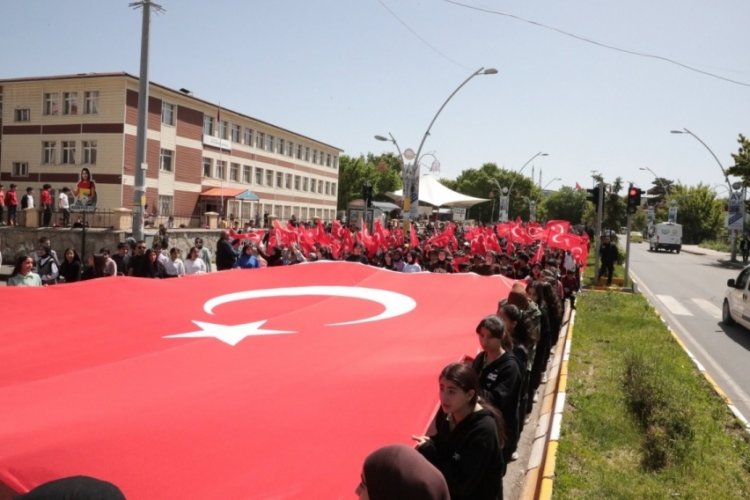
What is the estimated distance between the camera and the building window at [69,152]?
40594 mm

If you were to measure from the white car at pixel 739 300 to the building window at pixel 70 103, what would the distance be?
38550mm

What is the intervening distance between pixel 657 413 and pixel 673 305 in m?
14.5

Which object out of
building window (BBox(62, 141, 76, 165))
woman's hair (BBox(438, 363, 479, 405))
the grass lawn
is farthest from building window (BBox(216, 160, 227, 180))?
woman's hair (BBox(438, 363, 479, 405))

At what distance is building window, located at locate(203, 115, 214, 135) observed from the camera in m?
47.8

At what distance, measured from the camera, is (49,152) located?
137 ft

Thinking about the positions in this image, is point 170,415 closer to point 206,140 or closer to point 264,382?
point 264,382

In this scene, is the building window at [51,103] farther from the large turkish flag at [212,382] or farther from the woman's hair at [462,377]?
the woman's hair at [462,377]

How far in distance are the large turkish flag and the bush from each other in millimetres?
2276

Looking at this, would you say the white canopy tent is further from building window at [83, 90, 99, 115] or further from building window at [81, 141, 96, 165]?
building window at [83, 90, 99, 115]

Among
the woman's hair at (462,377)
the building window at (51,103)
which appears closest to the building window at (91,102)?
the building window at (51,103)

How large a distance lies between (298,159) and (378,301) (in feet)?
193

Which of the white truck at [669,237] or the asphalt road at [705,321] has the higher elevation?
the white truck at [669,237]

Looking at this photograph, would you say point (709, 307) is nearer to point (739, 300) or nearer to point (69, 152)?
point (739, 300)

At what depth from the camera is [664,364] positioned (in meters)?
10.3
